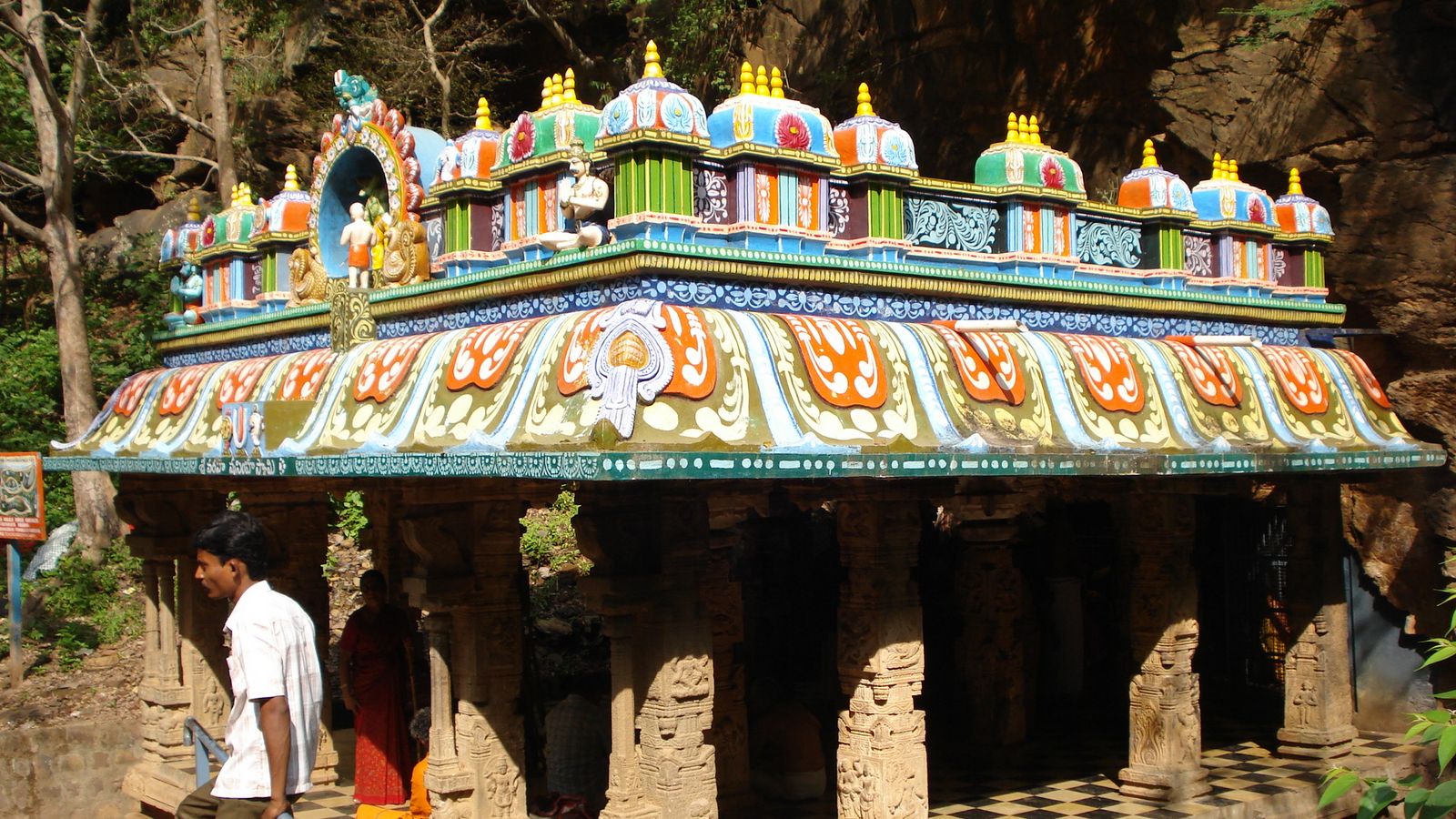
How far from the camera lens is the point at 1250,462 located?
28.7 ft

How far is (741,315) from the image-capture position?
7.10m

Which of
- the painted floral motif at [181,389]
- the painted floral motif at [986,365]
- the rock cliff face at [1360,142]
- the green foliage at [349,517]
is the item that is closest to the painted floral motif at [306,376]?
the painted floral motif at [181,389]

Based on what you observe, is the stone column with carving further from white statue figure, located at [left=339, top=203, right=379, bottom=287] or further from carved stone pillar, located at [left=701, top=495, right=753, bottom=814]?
white statue figure, located at [left=339, top=203, right=379, bottom=287]

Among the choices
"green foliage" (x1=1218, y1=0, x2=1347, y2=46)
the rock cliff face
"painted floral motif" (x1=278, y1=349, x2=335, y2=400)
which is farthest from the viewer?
"green foliage" (x1=1218, y1=0, x2=1347, y2=46)

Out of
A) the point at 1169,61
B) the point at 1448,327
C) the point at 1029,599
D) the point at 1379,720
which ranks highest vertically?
the point at 1169,61

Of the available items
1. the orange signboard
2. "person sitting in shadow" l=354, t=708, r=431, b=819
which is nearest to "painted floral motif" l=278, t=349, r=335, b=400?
"person sitting in shadow" l=354, t=708, r=431, b=819

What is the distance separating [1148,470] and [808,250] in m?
2.24

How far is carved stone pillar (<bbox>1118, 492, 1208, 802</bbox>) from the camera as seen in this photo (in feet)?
32.5

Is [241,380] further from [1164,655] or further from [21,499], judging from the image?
[1164,655]

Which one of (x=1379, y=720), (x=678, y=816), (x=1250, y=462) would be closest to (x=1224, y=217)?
(x=1250, y=462)

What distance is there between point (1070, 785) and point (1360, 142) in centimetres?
577

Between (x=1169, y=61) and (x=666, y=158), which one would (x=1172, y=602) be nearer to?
(x=666, y=158)

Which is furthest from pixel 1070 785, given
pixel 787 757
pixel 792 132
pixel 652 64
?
pixel 652 64

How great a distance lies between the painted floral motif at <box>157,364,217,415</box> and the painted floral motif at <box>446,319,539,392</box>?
3.47 metres
